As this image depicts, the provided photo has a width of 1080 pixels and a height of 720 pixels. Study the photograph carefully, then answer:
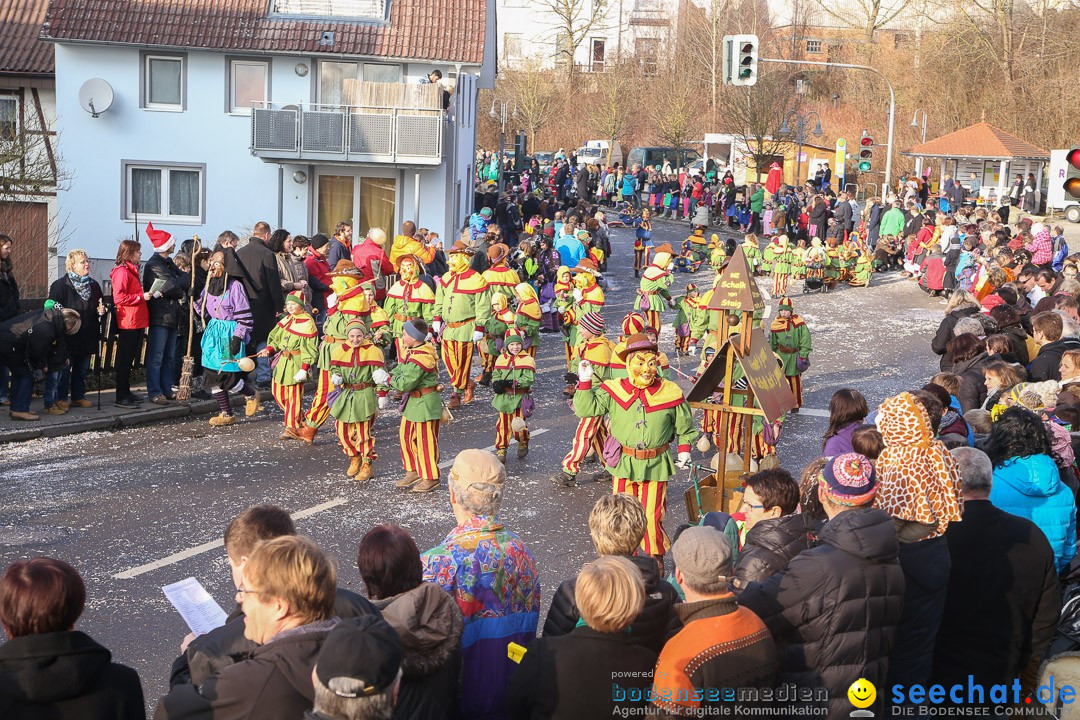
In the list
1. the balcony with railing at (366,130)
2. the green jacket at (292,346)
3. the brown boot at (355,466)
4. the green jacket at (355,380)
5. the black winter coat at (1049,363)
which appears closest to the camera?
the black winter coat at (1049,363)

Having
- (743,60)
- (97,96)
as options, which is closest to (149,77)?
(97,96)

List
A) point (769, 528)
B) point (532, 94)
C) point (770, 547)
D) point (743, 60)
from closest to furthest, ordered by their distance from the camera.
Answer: point (770, 547), point (769, 528), point (743, 60), point (532, 94)

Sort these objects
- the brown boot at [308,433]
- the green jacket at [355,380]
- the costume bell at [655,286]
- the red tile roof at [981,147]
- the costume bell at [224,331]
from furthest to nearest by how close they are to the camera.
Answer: the red tile roof at [981,147] < the costume bell at [655,286] < the costume bell at [224,331] < the brown boot at [308,433] < the green jacket at [355,380]

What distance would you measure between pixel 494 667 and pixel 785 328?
382 inches

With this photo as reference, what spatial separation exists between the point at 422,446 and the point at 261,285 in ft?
14.8

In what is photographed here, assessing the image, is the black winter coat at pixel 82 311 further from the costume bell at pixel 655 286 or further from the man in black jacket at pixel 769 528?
the man in black jacket at pixel 769 528

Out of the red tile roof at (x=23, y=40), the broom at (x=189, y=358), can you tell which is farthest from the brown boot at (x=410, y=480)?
the red tile roof at (x=23, y=40)

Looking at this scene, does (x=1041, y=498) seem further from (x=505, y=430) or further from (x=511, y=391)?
(x=505, y=430)

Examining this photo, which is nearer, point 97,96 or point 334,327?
point 334,327

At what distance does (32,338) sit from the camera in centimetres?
1277

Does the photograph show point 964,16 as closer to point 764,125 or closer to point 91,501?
point 764,125

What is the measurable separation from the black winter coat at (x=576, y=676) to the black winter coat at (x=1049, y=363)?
24.5 feet

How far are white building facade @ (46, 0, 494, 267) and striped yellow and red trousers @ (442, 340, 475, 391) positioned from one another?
1373 centimetres

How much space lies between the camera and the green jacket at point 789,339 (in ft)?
47.2
